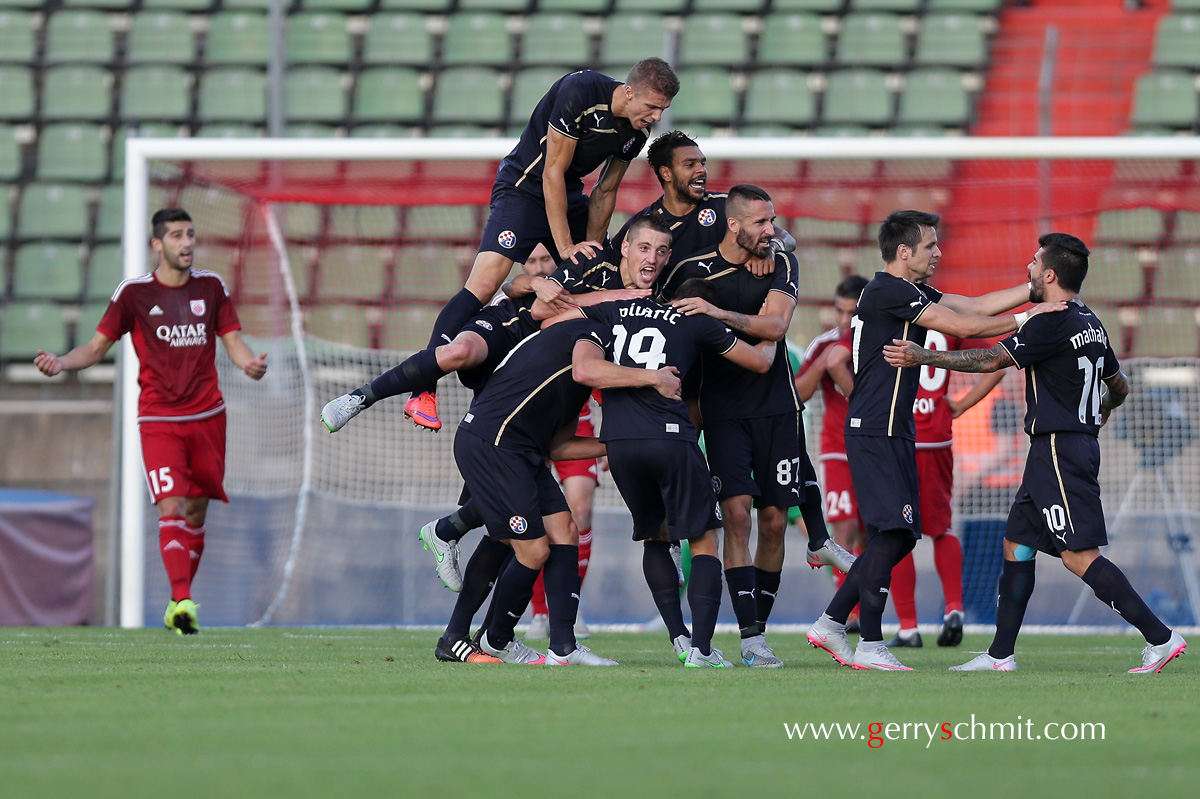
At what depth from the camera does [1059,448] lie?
5.51 metres

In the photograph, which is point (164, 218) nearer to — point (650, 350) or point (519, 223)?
point (519, 223)

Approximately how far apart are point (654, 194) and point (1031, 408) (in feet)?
15.4

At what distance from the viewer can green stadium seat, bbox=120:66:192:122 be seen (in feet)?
44.1

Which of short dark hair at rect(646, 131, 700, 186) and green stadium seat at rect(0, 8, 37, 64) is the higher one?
green stadium seat at rect(0, 8, 37, 64)

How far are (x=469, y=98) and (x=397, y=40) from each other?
122 centimetres

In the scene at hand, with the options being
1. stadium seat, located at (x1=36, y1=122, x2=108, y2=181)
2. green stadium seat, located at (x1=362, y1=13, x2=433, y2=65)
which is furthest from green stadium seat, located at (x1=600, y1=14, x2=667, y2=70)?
stadium seat, located at (x1=36, y1=122, x2=108, y2=181)

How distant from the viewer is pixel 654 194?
9922 millimetres

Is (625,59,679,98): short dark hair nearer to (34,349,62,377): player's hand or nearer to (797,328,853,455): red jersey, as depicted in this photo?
(797,328,853,455): red jersey

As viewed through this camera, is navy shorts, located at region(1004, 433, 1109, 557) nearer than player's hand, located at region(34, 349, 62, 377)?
Yes

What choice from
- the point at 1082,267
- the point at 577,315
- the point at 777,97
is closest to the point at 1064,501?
the point at 1082,267

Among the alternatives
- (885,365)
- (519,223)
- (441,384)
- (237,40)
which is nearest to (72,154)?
(237,40)

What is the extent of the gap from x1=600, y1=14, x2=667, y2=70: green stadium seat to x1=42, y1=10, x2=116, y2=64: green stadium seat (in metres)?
4.89

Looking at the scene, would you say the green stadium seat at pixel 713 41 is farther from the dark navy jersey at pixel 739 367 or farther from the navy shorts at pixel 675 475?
the navy shorts at pixel 675 475

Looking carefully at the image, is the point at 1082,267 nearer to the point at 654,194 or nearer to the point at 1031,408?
the point at 1031,408
